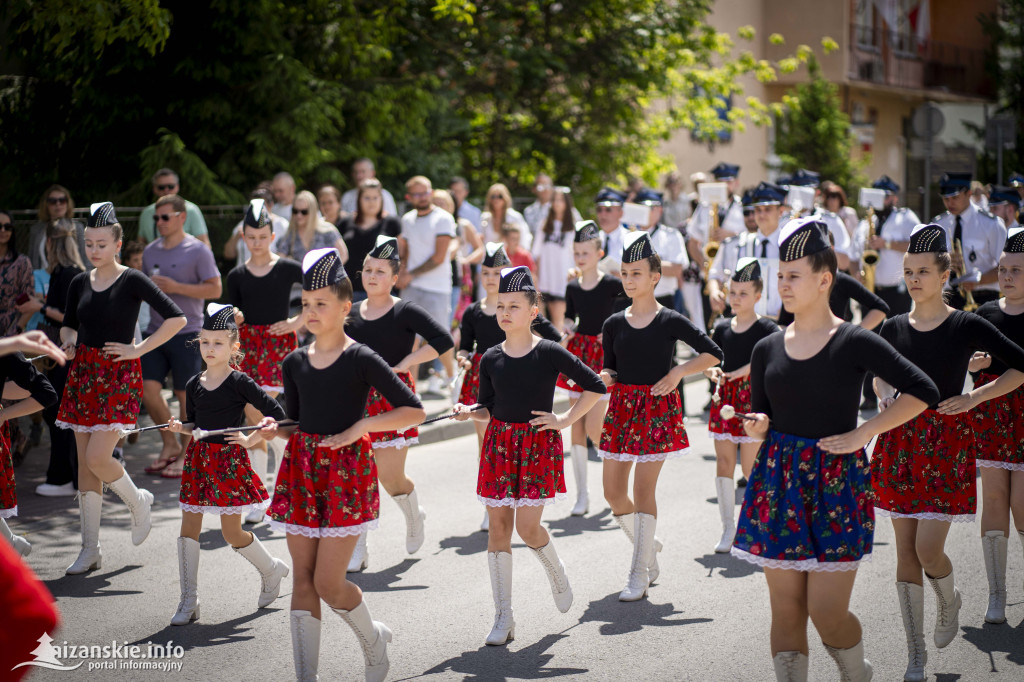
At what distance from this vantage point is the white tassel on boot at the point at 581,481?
8.59 meters

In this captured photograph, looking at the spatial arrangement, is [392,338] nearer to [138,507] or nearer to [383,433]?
[383,433]

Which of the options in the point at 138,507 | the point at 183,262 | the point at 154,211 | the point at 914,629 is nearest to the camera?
the point at 914,629

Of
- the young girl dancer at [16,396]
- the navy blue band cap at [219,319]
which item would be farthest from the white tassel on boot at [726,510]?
the young girl dancer at [16,396]

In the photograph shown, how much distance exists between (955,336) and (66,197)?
798 cm

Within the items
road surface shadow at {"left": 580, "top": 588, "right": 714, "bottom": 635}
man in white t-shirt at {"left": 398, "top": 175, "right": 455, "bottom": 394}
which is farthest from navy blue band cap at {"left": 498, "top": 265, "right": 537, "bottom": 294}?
man in white t-shirt at {"left": 398, "top": 175, "right": 455, "bottom": 394}

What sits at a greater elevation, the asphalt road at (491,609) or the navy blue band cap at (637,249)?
the navy blue band cap at (637,249)

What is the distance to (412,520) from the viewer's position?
744 cm

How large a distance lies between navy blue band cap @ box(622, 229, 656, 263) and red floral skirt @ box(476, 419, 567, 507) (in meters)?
1.46

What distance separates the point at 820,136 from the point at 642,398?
25.0 metres

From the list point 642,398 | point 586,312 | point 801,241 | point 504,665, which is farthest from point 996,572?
point 586,312

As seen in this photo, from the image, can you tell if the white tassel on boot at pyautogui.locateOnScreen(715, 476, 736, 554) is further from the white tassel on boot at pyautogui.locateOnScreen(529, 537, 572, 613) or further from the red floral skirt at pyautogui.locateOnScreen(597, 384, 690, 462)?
the white tassel on boot at pyautogui.locateOnScreen(529, 537, 572, 613)

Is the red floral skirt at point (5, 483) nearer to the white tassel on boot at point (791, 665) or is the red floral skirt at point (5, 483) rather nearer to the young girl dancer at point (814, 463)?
the young girl dancer at point (814, 463)

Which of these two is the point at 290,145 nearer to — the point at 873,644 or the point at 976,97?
the point at 873,644

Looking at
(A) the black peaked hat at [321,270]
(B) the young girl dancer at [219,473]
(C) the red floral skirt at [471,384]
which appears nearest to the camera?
(A) the black peaked hat at [321,270]
